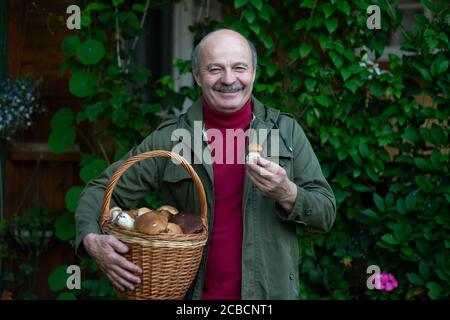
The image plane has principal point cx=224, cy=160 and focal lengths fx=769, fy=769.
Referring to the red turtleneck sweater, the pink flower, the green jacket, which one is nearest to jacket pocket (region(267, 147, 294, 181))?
the green jacket

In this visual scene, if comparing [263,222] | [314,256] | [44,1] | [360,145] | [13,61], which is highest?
[44,1]

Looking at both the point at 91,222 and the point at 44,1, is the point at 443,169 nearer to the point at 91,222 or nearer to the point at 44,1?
the point at 91,222

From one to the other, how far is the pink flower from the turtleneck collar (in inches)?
62.5

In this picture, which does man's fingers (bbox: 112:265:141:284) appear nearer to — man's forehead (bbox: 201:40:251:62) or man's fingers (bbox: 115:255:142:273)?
man's fingers (bbox: 115:255:142:273)

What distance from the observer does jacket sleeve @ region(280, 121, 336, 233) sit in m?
2.42

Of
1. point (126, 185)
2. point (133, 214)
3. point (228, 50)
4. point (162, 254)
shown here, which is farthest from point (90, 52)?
point (162, 254)

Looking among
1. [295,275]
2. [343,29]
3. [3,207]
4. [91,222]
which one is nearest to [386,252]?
[343,29]

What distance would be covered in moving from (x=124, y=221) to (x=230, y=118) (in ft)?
1.72

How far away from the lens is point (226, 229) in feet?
8.24

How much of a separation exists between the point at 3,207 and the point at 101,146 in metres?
0.82

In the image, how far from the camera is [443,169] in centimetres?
373

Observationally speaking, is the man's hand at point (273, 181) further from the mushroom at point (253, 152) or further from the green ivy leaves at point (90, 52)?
the green ivy leaves at point (90, 52)

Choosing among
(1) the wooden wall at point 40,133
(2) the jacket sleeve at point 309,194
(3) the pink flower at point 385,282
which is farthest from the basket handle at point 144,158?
(1) the wooden wall at point 40,133

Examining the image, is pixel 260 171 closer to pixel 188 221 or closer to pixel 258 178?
pixel 258 178
